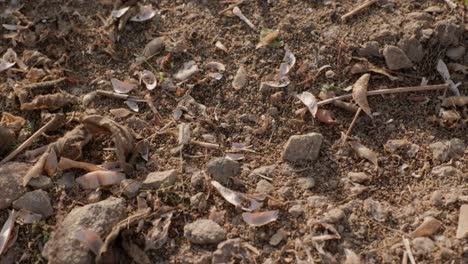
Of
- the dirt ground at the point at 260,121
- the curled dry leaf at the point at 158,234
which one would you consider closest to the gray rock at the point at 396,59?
the dirt ground at the point at 260,121

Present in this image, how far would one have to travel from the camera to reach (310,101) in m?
2.62

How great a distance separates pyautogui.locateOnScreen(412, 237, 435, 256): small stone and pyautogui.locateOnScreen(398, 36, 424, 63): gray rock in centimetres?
92

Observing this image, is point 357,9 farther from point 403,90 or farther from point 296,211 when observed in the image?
point 296,211

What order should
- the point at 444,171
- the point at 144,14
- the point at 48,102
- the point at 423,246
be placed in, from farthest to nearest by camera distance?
1. the point at 144,14
2. the point at 48,102
3. the point at 444,171
4. the point at 423,246

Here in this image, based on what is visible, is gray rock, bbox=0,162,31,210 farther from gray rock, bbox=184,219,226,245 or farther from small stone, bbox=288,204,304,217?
small stone, bbox=288,204,304,217

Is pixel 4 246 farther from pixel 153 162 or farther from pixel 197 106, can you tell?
pixel 197 106

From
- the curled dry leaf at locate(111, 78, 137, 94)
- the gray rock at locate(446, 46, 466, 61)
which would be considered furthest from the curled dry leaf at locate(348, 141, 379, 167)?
the curled dry leaf at locate(111, 78, 137, 94)

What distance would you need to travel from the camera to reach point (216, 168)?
8.01ft

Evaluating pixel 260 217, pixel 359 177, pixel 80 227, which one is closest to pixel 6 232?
pixel 80 227

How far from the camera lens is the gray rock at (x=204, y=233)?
223 cm

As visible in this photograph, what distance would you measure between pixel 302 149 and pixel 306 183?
160 mm

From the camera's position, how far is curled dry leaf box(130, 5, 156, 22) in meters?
3.03

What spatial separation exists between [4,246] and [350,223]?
1.35 metres

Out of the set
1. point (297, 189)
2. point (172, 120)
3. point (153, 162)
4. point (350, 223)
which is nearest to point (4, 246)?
point (153, 162)
